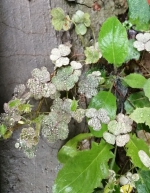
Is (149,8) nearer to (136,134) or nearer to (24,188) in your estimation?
(136,134)

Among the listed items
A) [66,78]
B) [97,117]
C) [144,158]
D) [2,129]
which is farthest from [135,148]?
[2,129]

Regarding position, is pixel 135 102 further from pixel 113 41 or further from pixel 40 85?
pixel 40 85

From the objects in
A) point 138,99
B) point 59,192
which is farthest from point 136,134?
point 59,192

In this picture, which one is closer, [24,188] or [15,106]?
[15,106]

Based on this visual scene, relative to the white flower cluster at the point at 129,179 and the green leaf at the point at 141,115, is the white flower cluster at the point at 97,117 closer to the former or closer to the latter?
the green leaf at the point at 141,115

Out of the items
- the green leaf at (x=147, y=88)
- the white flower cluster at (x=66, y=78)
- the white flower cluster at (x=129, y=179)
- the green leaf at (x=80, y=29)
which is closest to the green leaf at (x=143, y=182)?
the white flower cluster at (x=129, y=179)

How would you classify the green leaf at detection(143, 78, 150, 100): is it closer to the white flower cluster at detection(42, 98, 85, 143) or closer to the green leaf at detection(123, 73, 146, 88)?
the green leaf at detection(123, 73, 146, 88)
